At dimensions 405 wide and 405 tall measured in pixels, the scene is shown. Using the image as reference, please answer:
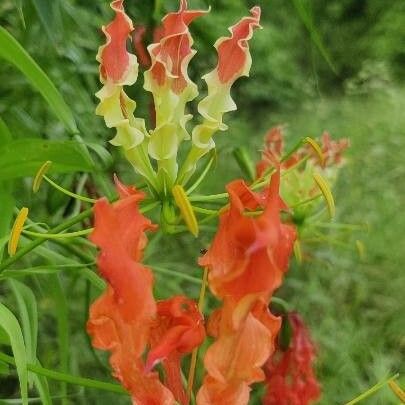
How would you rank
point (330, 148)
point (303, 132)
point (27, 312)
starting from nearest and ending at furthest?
point (27, 312), point (330, 148), point (303, 132)

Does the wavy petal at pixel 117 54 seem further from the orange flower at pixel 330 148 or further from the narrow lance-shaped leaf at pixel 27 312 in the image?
the orange flower at pixel 330 148

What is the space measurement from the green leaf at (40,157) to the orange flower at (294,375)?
1.90 ft

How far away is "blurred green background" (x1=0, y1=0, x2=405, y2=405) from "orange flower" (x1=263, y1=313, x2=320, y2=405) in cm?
19

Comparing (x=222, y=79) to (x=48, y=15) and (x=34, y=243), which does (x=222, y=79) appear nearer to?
(x=34, y=243)

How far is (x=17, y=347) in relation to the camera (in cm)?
87

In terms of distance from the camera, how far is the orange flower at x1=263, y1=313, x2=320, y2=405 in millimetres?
1484

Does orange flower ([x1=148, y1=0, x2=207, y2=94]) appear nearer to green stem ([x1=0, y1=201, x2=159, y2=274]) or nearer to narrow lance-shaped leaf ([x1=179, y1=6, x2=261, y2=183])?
narrow lance-shaped leaf ([x1=179, y1=6, x2=261, y2=183])

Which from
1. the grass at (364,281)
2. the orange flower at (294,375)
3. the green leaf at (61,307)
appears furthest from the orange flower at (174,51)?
the grass at (364,281)

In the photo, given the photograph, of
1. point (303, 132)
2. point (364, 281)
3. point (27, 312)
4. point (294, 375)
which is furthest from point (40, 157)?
point (303, 132)

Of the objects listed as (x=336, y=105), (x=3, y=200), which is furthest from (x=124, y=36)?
(x=336, y=105)

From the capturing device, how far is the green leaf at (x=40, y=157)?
1.03m

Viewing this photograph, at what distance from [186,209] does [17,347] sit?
0.59 ft

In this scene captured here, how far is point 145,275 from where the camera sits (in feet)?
2.48

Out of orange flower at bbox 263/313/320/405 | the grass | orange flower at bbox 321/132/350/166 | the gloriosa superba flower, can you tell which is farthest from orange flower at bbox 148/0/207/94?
the grass
